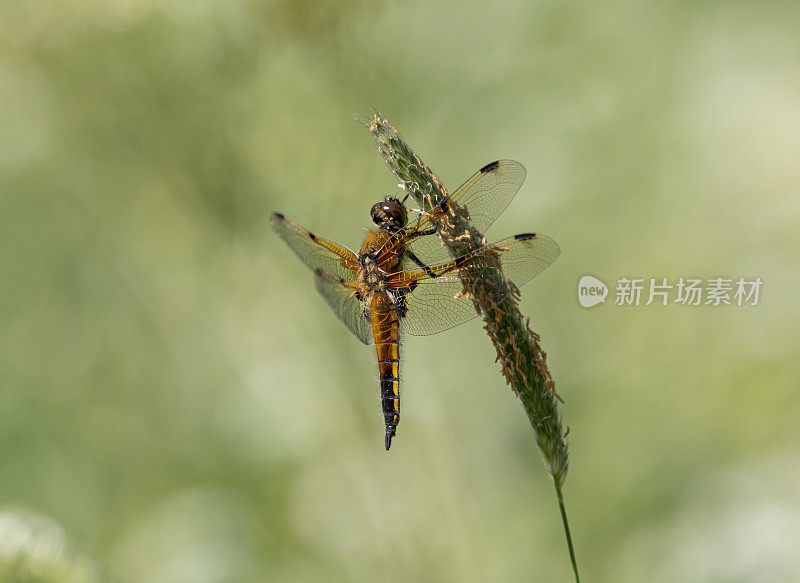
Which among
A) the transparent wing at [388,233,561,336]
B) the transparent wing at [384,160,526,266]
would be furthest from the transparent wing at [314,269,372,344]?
the transparent wing at [384,160,526,266]

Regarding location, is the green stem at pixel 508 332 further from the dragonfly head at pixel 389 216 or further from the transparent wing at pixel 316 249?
the transparent wing at pixel 316 249

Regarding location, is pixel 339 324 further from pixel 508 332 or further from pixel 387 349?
pixel 508 332

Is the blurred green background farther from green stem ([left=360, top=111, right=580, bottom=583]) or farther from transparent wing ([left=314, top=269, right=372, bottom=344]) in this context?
green stem ([left=360, top=111, right=580, bottom=583])

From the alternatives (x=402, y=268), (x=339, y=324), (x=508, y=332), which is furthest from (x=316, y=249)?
(x=508, y=332)

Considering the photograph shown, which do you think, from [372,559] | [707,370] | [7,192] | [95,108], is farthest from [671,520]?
[7,192]

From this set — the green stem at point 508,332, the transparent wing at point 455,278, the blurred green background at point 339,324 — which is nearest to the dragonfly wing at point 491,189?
the transparent wing at point 455,278

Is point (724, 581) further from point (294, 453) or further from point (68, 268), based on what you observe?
point (68, 268)
